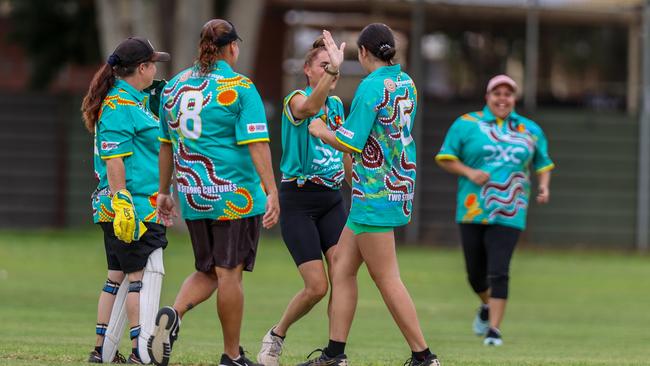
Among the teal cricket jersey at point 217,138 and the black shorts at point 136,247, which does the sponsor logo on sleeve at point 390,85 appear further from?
the black shorts at point 136,247

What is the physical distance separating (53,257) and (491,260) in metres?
11.5

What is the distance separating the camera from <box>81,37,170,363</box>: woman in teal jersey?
899cm

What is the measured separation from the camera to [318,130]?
8586 mm

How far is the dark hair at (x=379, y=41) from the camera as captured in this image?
8.69 metres

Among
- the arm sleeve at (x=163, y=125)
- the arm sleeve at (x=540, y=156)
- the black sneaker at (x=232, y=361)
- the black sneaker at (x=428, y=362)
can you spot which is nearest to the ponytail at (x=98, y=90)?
the arm sleeve at (x=163, y=125)

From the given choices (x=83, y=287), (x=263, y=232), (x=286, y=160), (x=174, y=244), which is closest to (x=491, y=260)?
(x=286, y=160)

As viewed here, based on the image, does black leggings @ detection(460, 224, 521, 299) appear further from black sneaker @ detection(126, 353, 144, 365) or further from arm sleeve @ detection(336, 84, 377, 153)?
black sneaker @ detection(126, 353, 144, 365)

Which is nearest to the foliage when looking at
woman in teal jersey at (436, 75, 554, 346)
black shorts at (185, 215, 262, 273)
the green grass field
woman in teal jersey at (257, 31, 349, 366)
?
the green grass field

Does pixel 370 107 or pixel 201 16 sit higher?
pixel 201 16

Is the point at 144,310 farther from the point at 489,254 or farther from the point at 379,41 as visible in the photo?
the point at 489,254

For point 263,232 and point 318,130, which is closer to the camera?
point 318,130

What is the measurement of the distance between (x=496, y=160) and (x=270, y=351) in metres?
4.01

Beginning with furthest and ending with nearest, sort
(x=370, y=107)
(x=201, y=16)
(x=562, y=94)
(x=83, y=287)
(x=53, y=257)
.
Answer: (x=562, y=94), (x=201, y=16), (x=53, y=257), (x=83, y=287), (x=370, y=107)

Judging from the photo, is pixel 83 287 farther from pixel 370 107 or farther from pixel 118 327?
pixel 370 107
